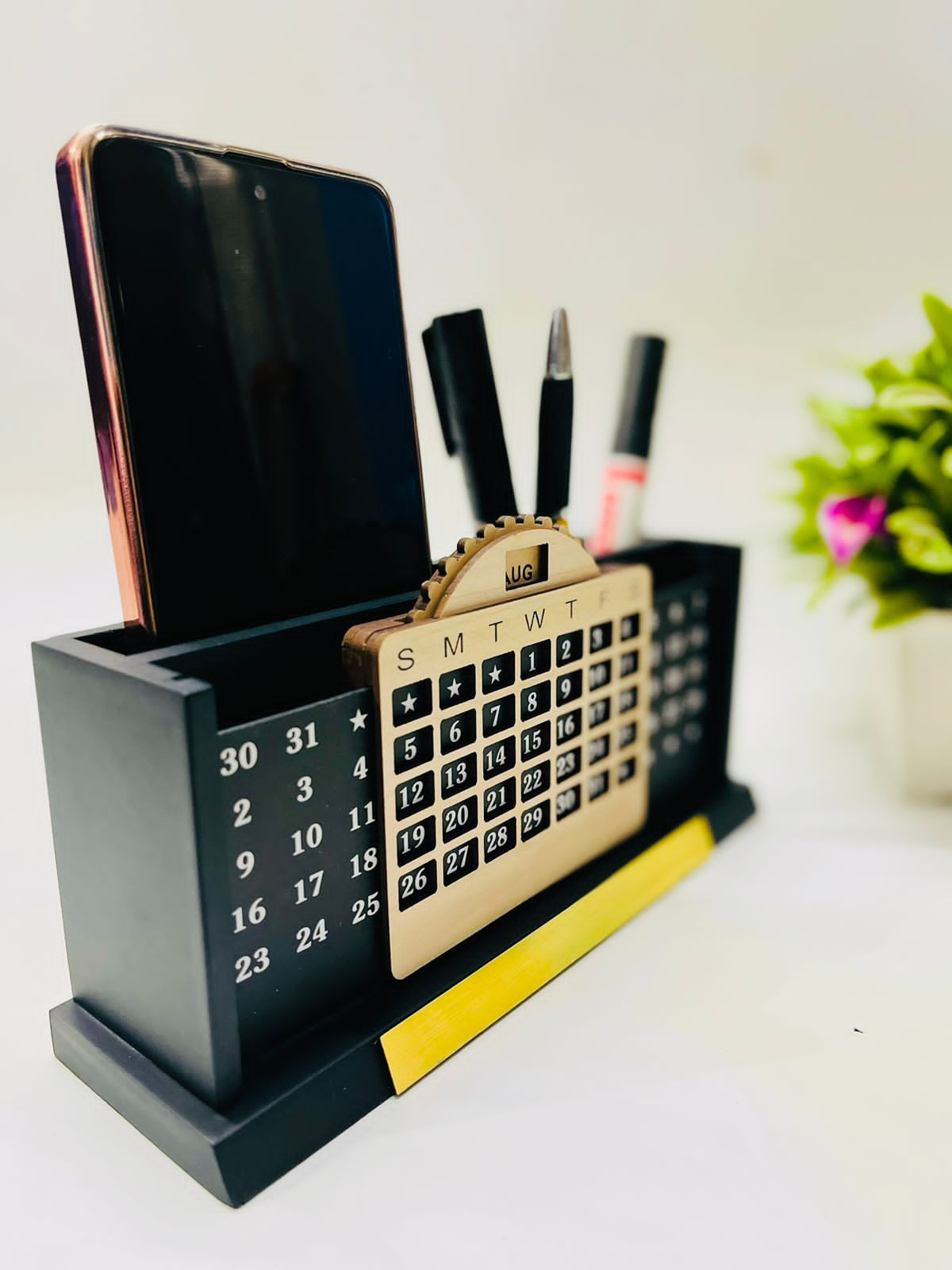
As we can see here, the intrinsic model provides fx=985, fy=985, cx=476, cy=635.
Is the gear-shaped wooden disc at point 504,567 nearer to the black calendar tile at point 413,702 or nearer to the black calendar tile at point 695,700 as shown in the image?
the black calendar tile at point 413,702

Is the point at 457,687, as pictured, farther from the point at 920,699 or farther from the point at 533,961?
the point at 920,699

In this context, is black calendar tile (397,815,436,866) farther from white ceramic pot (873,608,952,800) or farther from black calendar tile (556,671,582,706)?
white ceramic pot (873,608,952,800)

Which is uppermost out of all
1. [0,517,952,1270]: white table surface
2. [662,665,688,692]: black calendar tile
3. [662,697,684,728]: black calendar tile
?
[662,665,688,692]: black calendar tile

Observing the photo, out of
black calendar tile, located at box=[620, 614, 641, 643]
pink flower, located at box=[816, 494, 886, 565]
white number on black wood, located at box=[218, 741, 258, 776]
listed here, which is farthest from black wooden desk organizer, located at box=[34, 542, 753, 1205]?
pink flower, located at box=[816, 494, 886, 565]

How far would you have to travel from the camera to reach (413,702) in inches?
12.3

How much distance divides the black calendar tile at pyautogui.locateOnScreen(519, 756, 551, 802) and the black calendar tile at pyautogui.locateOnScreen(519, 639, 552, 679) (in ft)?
0.11

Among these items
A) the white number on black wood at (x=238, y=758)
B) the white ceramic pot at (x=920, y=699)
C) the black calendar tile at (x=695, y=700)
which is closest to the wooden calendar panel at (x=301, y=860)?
the white number on black wood at (x=238, y=758)

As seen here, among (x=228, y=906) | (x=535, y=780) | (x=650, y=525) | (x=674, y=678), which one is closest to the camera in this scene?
(x=228, y=906)

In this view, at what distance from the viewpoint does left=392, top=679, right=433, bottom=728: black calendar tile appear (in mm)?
305

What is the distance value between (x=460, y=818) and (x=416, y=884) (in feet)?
0.09

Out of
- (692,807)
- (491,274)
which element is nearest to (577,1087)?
(692,807)

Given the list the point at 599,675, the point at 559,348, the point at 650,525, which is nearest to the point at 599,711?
the point at 599,675

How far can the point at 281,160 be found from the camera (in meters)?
0.33

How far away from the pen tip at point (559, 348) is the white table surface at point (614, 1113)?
8.3 inches
